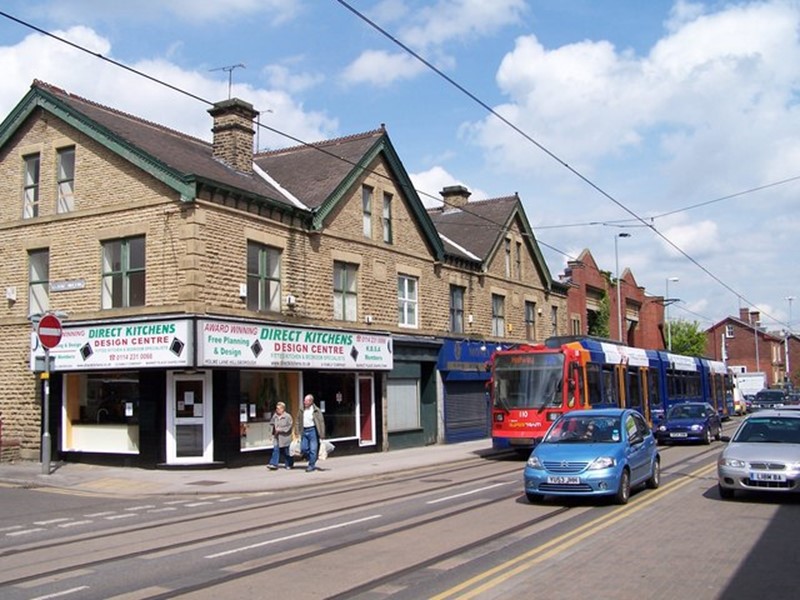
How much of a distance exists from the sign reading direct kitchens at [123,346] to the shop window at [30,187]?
3618 mm

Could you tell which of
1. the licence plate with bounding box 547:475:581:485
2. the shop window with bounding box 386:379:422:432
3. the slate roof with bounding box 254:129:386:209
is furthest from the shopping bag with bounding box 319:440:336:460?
the licence plate with bounding box 547:475:581:485

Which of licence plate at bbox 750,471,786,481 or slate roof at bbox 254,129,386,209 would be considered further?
slate roof at bbox 254,129,386,209

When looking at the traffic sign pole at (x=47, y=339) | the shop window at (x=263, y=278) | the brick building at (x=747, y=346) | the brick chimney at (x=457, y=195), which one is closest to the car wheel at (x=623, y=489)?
the shop window at (x=263, y=278)

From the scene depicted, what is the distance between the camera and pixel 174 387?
20.7 m

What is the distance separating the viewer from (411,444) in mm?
28516

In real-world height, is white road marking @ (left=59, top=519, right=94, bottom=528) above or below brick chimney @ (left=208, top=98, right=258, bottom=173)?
below

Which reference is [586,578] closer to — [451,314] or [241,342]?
[241,342]

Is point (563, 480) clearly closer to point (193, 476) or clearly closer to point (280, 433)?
point (280, 433)

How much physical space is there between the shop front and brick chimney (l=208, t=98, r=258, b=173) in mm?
5529

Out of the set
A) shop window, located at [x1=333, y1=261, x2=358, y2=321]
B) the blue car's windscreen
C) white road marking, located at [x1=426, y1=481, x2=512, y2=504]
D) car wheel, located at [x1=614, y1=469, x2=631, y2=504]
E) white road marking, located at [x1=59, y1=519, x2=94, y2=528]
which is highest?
shop window, located at [x1=333, y1=261, x2=358, y2=321]

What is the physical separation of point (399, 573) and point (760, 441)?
7826 millimetres

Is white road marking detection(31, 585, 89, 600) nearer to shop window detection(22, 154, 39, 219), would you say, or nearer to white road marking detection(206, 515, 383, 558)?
white road marking detection(206, 515, 383, 558)

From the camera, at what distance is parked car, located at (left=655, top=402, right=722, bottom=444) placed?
2673 centimetres

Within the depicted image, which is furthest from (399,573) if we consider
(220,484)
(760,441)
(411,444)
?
(411,444)
